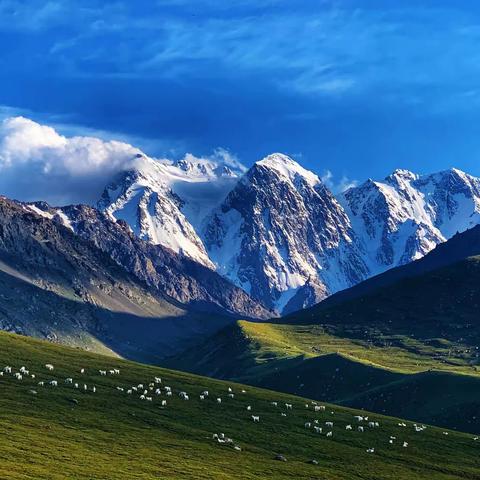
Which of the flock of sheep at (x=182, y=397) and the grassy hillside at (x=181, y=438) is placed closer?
the grassy hillside at (x=181, y=438)

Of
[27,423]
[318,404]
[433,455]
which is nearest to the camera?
[27,423]

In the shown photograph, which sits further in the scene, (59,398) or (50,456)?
(59,398)

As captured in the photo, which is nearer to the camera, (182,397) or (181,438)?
(181,438)

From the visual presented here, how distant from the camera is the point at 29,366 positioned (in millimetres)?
155250

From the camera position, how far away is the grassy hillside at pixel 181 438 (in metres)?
102

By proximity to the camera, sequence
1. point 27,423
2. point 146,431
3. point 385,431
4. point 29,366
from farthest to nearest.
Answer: point 29,366, point 385,431, point 146,431, point 27,423

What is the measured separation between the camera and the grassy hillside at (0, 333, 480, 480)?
102m

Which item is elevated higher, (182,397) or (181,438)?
(182,397)

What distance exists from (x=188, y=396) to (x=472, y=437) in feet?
158

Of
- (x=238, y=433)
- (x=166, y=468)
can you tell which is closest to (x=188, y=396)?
(x=238, y=433)

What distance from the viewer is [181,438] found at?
399 ft

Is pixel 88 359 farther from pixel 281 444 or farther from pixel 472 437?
pixel 472 437

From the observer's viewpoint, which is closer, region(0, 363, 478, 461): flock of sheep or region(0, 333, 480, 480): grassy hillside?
region(0, 333, 480, 480): grassy hillside

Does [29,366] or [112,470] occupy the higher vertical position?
[29,366]
